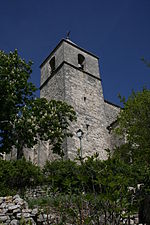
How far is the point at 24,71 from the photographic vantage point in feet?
44.1

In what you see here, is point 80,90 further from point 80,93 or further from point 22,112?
point 22,112

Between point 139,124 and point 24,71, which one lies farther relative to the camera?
point 24,71

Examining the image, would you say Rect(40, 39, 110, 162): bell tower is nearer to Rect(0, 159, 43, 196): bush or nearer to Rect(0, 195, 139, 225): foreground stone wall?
Rect(0, 159, 43, 196): bush

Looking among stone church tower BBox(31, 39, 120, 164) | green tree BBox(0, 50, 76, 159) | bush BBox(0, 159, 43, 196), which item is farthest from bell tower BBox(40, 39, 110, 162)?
bush BBox(0, 159, 43, 196)

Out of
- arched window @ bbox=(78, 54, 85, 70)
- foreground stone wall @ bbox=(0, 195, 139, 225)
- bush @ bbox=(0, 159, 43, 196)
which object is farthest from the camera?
arched window @ bbox=(78, 54, 85, 70)

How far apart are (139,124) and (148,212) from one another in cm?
734

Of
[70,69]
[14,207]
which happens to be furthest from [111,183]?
[70,69]

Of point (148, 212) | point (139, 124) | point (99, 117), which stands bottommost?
point (148, 212)

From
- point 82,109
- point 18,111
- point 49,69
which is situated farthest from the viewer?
point 49,69

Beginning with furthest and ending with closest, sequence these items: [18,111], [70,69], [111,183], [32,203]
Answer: [70,69], [18,111], [32,203], [111,183]

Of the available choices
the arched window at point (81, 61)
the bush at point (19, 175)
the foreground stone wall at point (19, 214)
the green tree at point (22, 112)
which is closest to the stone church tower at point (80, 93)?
the arched window at point (81, 61)

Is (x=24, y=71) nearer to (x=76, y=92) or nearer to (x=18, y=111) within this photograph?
(x=18, y=111)

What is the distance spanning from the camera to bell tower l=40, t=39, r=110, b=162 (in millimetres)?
17548

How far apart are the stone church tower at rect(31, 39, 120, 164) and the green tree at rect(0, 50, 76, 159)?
300 centimetres
